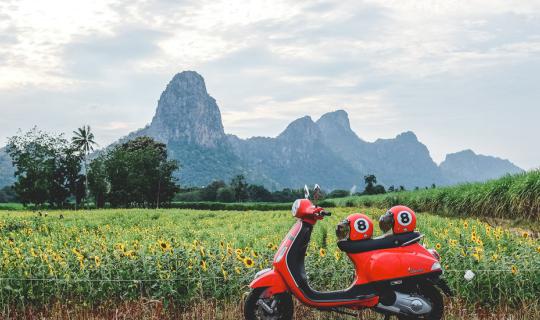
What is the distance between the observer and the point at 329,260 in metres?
7.71

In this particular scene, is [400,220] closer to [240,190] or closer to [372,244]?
[372,244]

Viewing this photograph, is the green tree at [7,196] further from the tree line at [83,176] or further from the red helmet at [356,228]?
the red helmet at [356,228]

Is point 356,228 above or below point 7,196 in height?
below

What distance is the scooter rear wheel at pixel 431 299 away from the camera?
16.9 ft

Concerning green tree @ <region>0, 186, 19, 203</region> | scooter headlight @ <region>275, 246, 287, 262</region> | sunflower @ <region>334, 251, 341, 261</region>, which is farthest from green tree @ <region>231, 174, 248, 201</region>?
scooter headlight @ <region>275, 246, 287, 262</region>

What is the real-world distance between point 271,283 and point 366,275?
0.90 metres

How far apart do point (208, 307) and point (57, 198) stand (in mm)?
66845

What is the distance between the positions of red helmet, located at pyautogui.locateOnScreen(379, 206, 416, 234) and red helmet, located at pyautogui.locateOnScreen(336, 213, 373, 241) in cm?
17

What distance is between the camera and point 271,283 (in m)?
5.19

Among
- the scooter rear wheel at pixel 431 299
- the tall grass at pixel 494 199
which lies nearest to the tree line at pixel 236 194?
the tall grass at pixel 494 199

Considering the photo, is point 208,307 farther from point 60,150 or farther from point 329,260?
point 60,150

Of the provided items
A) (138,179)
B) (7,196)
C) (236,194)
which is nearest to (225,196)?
(236,194)

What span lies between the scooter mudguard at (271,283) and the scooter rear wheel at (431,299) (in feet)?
3.78

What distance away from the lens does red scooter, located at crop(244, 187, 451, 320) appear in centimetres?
514
